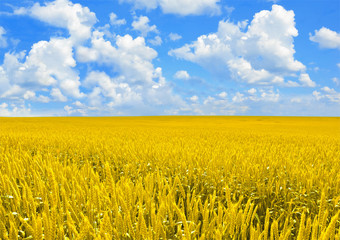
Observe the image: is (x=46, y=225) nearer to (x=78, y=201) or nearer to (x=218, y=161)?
(x=78, y=201)

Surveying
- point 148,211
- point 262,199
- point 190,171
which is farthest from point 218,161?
point 148,211

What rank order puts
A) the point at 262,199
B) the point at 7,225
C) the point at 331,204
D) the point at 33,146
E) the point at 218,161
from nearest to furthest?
the point at 7,225, the point at 331,204, the point at 262,199, the point at 218,161, the point at 33,146

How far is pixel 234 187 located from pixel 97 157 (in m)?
3.49

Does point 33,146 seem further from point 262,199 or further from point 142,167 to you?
point 262,199

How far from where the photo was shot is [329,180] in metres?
3.29

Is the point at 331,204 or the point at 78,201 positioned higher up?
the point at 78,201

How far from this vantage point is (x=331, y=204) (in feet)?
9.23

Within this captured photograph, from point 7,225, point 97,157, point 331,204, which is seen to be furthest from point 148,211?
point 97,157

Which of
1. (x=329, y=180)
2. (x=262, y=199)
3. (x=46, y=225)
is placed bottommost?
(x=262, y=199)

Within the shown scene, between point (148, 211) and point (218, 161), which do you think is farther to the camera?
point (218, 161)

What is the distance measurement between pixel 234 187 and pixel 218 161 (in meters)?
0.88

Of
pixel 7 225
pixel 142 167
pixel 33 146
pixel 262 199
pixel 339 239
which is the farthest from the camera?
pixel 33 146

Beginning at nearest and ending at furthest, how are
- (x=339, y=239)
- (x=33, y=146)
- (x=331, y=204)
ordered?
(x=339, y=239)
(x=331, y=204)
(x=33, y=146)

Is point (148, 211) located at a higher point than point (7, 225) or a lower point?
higher
